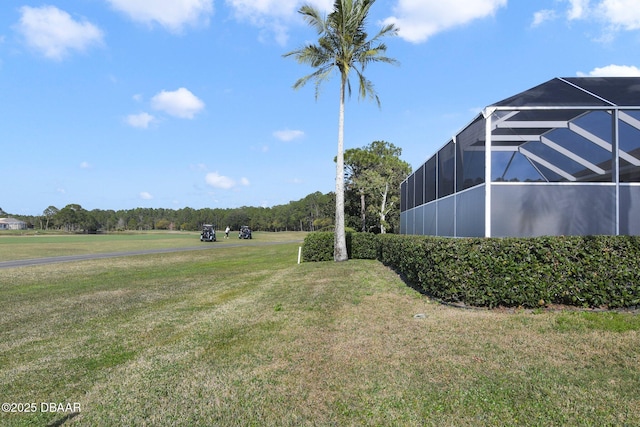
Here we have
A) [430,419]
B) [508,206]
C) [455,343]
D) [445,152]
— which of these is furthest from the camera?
[445,152]

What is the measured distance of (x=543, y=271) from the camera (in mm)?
5637

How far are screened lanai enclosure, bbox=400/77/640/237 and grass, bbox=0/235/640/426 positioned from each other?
2.32 m

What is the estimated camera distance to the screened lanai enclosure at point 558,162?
7.08 meters

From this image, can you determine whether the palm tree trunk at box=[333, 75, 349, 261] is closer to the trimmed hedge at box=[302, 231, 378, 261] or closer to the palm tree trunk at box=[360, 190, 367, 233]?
the trimmed hedge at box=[302, 231, 378, 261]

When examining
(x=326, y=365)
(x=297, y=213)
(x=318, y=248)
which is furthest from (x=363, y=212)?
(x=297, y=213)

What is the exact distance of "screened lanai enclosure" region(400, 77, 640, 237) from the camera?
Answer: 7.08 metres

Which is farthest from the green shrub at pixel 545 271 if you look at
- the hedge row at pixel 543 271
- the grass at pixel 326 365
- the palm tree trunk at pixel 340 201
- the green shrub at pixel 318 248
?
the green shrub at pixel 318 248

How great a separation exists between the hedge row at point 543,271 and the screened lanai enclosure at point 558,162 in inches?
56.8

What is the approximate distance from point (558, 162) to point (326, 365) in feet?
22.6

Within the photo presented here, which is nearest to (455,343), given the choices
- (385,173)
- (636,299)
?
(636,299)

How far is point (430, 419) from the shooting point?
2842 millimetres

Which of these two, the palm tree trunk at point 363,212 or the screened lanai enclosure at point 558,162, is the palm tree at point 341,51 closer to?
the screened lanai enclosure at point 558,162

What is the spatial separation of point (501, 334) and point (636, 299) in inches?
98.0

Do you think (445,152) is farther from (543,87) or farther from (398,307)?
(398,307)
